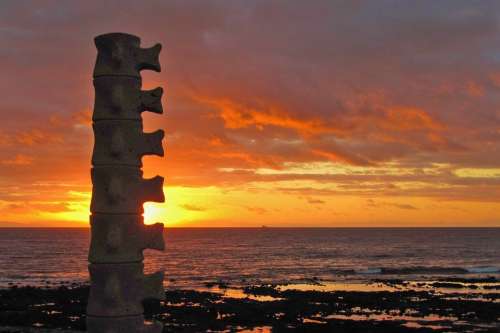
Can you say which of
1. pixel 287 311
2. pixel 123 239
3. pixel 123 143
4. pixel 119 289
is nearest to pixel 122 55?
pixel 123 143

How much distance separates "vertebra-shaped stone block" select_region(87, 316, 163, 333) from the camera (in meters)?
6.24

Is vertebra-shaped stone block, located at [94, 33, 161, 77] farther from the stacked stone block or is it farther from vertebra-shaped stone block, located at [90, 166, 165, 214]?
vertebra-shaped stone block, located at [90, 166, 165, 214]

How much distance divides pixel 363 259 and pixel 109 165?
10093cm

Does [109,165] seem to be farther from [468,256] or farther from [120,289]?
[468,256]

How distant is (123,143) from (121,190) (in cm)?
46

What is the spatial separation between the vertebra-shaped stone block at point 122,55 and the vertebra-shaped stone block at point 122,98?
0.08m

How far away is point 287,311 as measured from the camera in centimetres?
3956

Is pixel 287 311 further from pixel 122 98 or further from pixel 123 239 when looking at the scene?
pixel 122 98


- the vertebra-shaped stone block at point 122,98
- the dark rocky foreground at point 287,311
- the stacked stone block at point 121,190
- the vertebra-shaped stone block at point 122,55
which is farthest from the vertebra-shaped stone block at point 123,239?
the dark rocky foreground at point 287,311

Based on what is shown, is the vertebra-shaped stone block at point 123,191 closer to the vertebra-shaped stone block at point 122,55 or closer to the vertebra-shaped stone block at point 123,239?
the vertebra-shaped stone block at point 123,239

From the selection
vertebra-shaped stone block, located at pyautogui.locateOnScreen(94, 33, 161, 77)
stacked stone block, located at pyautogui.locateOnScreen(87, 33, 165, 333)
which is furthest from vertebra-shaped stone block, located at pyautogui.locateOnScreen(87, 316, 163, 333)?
vertebra-shaped stone block, located at pyautogui.locateOnScreen(94, 33, 161, 77)

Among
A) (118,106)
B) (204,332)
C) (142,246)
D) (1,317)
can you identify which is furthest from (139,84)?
(1,317)

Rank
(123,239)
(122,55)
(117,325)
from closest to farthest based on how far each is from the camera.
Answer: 1. (117,325)
2. (123,239)
3. (122,55)

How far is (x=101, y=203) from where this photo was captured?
646cm
